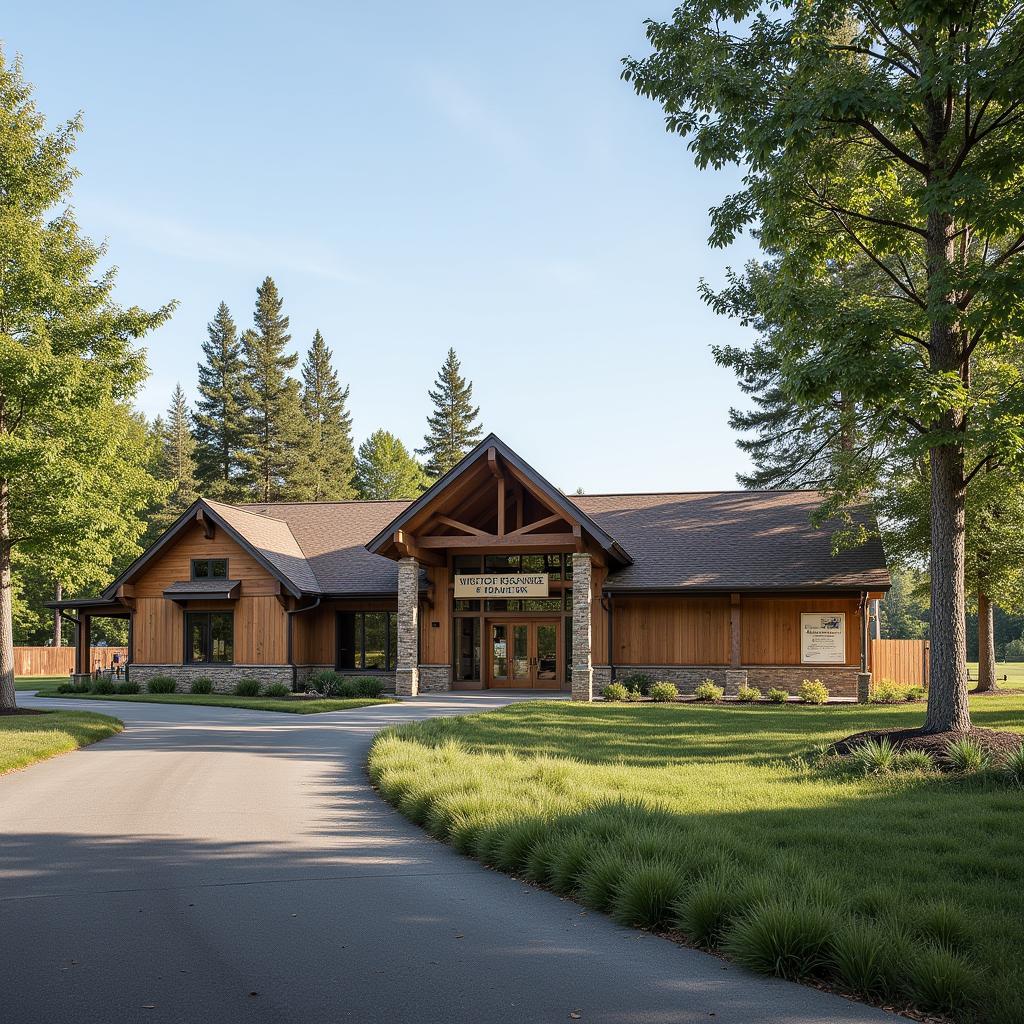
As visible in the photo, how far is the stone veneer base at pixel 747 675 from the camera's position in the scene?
89.2 feet

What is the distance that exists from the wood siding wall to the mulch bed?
14.6 m

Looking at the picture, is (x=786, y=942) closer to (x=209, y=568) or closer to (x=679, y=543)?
(x=679, y=543)

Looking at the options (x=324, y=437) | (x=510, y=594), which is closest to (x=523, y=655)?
(x=510, y=594)

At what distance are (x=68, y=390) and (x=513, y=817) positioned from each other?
15930 mm

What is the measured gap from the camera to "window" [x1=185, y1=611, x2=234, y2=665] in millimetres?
30594

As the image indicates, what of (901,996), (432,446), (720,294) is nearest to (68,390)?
(720,294)

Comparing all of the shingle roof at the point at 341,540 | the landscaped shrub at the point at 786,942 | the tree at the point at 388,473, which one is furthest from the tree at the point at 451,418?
the landscaped shrub at the point at 786,942

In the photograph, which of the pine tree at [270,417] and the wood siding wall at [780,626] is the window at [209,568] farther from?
the pine tree at [270,417]

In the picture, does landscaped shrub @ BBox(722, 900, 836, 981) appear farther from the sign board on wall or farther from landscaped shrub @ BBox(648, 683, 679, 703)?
the sign board on wall

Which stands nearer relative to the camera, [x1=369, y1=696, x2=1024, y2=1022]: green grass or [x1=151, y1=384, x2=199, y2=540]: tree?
[x1=369, y1=696, x2=1024, y2=1022]: green grass

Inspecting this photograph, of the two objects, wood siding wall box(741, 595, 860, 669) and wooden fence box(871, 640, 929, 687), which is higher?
wood siding wall box(741, 595, 860, 669)

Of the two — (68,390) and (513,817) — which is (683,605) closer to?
(68,390)

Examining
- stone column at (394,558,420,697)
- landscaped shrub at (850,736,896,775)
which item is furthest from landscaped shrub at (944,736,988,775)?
stone column at (394,558,420,697)

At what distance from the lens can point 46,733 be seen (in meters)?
16.3
